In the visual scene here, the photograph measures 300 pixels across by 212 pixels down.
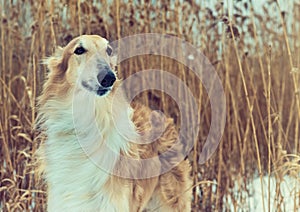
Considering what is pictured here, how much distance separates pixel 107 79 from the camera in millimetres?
2066

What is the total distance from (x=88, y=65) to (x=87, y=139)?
347mm

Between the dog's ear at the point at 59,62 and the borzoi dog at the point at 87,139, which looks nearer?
the borzoi dog at the point at 87,139

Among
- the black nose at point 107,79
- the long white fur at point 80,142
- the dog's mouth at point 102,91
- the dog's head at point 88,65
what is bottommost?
the long white fur at point 80,142

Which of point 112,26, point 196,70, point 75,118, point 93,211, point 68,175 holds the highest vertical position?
point 112,26

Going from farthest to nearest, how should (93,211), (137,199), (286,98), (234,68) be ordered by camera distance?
1. (286,98)
2. (234,68)
3. (137,199)
4. (93,211)

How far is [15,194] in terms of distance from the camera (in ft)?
9.46

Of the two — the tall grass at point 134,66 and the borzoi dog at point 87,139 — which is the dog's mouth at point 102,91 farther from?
the tall grass at point 134,66

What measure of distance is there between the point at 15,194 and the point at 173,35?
1.35 meters

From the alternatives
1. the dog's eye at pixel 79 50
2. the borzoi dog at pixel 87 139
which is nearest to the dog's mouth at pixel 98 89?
the borzoi dog at pixel 87 139

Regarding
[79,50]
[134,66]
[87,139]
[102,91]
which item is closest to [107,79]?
[102,91]

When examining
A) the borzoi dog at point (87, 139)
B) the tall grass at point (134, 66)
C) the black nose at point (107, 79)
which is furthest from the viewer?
the tall grass at point (134, 66)

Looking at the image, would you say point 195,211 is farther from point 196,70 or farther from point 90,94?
point 90,94

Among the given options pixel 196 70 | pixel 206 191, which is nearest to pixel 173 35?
pixel 196 70

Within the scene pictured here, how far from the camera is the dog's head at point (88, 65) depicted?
6.85ft
